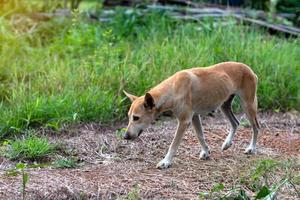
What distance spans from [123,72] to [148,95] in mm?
2616

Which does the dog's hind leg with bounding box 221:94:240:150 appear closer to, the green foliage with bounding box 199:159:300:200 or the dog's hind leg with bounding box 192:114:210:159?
the dog's hind leg with bounding box 192:114:210:159

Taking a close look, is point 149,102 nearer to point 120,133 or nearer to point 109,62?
point 120,133

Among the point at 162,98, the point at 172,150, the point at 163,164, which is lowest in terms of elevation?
the point at 163,164

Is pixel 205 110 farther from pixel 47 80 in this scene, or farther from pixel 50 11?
pixel 50 11

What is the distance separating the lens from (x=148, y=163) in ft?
22.8

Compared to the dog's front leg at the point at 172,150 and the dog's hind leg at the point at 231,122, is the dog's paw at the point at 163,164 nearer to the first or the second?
the dog's front leg at the point at 172,150

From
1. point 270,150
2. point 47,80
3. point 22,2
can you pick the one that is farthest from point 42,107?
point 22,2

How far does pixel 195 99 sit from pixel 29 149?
1703 millimetres

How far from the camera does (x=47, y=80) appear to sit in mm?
9016

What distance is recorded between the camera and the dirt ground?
5.96 m

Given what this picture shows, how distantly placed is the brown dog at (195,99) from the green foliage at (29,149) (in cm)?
94

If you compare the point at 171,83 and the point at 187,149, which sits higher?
the point at 171,83

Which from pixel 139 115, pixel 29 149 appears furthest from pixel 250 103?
pixel 29 149

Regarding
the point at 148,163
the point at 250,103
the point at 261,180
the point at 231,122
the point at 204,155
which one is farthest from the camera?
the point at 231,122
